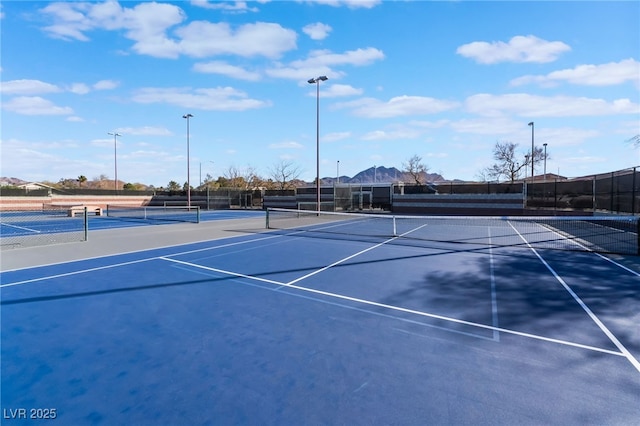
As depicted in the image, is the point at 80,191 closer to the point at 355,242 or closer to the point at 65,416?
the point at 355,242

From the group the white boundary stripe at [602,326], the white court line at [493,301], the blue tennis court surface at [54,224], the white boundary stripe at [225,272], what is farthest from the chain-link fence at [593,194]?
the blue tennis court surface at [54,224]

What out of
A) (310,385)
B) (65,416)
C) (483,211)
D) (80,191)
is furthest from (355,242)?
(80,191)

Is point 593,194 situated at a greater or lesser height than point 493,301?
greater

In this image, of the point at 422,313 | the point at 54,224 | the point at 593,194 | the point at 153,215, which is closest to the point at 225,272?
the point at 422,313

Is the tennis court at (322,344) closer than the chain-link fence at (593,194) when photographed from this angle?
Yes

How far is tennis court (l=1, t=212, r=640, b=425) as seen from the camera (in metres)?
3.43

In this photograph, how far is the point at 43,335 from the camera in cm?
509

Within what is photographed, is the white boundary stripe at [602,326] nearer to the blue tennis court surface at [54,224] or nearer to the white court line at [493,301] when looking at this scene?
the white court line at [493,301]

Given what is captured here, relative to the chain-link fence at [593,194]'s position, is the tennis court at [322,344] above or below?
below

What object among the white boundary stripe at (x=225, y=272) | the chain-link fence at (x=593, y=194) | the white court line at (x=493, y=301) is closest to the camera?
the white court line at (x=493, y=301)

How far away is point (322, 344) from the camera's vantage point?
480 centimetres

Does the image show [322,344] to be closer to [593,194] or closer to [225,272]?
[225,272]

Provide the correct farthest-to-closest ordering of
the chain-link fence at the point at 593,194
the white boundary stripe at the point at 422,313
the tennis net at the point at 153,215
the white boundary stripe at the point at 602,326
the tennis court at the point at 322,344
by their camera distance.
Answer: the tennis net at the point at 153,215
the chain-link fence at the point at 593,194
the white boundary stripe at the point at 422,313
the white boundary stripe at the point at 602,326
the tennis court at the point at 322,344

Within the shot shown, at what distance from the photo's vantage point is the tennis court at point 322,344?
3.43 meters
